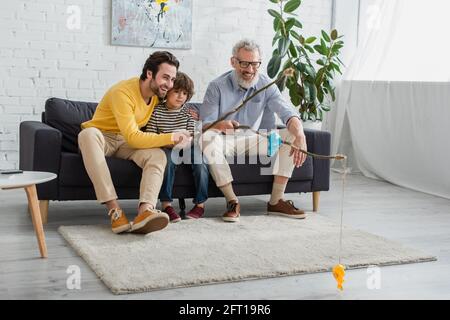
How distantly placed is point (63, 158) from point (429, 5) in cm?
319

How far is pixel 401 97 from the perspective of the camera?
531 cm

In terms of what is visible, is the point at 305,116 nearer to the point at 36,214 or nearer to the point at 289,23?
the point at 289,23

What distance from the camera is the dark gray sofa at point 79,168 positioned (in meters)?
3.42

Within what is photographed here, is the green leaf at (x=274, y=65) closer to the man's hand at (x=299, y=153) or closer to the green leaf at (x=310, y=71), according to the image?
the green leaf at (x=310, y=71)

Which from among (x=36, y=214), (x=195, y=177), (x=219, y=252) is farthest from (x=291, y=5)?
(x=36, y=214)

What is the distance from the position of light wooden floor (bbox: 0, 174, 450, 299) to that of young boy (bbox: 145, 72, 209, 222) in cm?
35

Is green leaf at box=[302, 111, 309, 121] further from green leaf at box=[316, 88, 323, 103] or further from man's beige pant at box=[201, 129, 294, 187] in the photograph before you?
man's beige pant at box=[201, 129, 294, 187]

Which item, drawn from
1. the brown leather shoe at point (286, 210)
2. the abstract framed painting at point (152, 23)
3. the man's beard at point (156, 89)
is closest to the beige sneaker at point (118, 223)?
the man's beard at point (156, 89)

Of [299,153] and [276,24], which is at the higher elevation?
[276,24]

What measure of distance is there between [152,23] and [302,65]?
133 cm

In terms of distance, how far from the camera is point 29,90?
17.1 ft

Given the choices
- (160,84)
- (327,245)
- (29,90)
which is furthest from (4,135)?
(327,245)

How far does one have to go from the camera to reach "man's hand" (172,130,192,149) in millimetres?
3404
